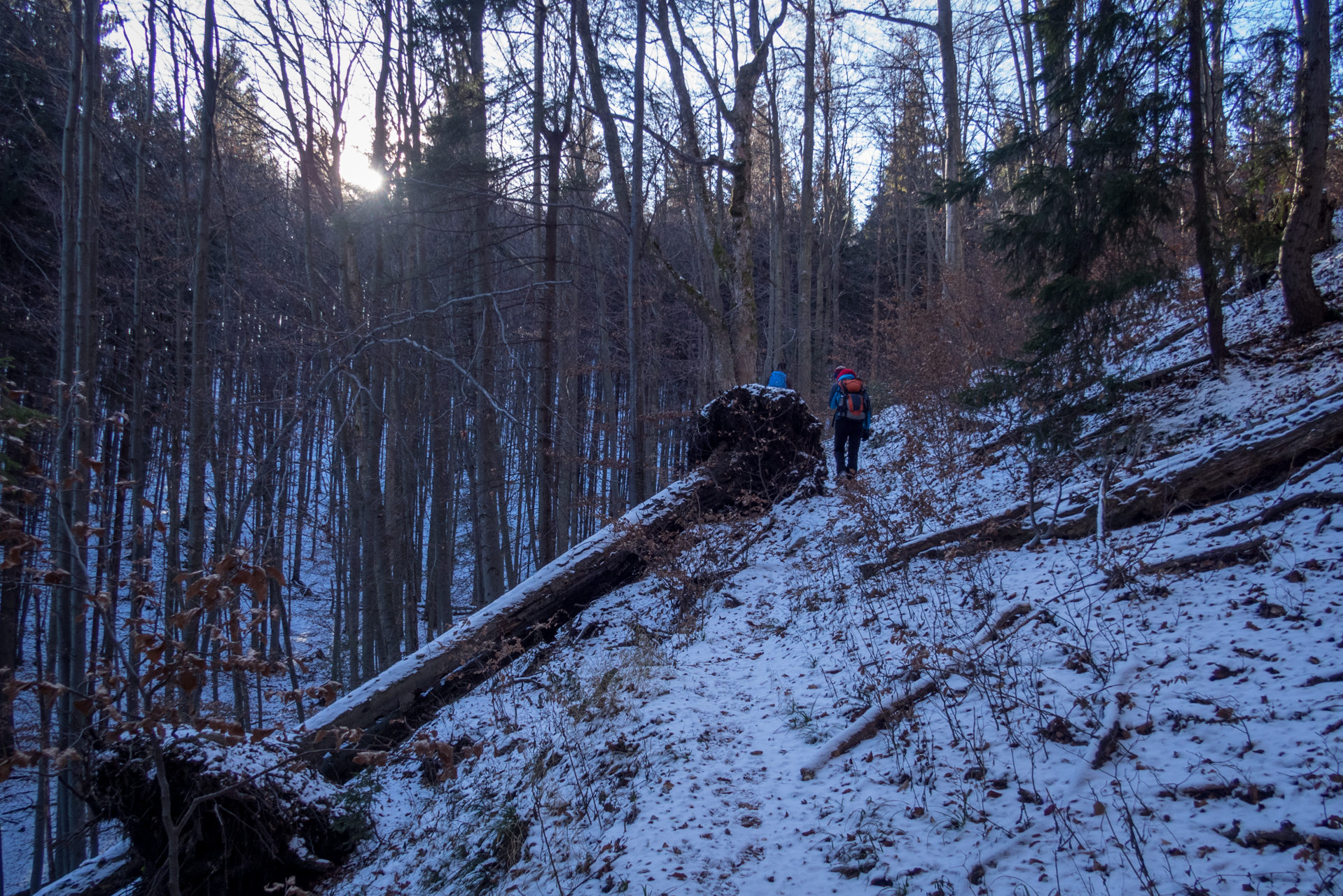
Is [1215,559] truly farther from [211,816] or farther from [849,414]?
[211,816]

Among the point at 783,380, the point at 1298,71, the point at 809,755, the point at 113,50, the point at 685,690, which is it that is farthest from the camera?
the point at 113,50

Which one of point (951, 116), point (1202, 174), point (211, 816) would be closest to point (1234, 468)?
point (1202, 174)

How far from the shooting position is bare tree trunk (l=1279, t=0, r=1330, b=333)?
6492mm

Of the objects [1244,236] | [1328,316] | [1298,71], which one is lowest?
[1328,316]

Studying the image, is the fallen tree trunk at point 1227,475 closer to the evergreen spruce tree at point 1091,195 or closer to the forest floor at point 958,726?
the forest floor at point 958,726

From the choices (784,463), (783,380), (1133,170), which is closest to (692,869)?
(784,463)

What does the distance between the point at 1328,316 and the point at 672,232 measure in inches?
730

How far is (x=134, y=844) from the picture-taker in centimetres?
452

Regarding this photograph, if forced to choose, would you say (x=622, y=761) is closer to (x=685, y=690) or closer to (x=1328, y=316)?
(x=685, y=690)

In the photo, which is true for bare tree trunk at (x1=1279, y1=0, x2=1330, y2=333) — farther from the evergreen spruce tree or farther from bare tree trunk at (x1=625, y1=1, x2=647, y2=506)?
bare tree trunk at (x1=625, y1=1, x2=647, y2=506)

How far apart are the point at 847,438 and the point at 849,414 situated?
563 millimetres

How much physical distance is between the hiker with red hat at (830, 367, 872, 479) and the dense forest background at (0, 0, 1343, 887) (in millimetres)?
1695

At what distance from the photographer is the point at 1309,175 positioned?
6.70m

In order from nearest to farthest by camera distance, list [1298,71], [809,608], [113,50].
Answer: [809,608] < [1298,71] < [113,50]
